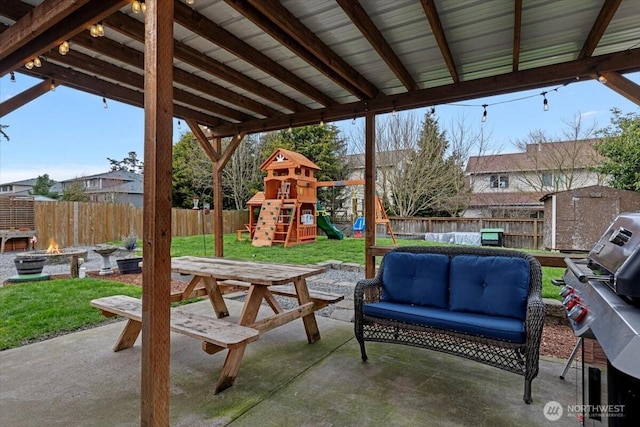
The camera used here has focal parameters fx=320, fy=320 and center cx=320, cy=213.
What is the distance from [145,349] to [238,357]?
2.49 feet

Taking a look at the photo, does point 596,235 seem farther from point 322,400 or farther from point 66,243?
point 66,243

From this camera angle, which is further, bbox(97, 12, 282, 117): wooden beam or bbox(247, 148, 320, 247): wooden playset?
bbox(247, 148, 320, 247): wooden playset

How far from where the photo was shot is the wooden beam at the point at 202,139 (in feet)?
17.3

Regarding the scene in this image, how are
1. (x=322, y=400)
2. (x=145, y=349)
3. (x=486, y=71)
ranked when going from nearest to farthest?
(x=145, y=349), (x=322, y=400), (x=486, y=71)

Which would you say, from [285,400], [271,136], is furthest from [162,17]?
[271,136]

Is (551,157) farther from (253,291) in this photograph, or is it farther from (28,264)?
(28,264)

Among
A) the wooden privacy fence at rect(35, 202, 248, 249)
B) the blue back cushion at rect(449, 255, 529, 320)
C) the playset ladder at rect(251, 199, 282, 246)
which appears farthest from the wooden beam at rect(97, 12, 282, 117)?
the playset ladder at rect(251, 199, 282, 246)

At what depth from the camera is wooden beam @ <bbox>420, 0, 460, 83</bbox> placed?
90.3 inches

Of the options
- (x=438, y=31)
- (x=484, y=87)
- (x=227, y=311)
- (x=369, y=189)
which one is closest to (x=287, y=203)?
(x=369, y=189)

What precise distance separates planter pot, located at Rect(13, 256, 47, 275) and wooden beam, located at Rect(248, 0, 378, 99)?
584 cm

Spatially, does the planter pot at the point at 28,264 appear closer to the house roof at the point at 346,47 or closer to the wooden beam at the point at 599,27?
the house roof at the point at 346,47

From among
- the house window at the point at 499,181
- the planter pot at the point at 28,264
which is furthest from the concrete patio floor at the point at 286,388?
the house window at the point at 499,181

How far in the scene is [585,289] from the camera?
145 centimetres

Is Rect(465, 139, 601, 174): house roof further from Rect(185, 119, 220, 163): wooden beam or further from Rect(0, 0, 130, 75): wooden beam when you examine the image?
Rect(0, 0, 130, 75): wooden beam
